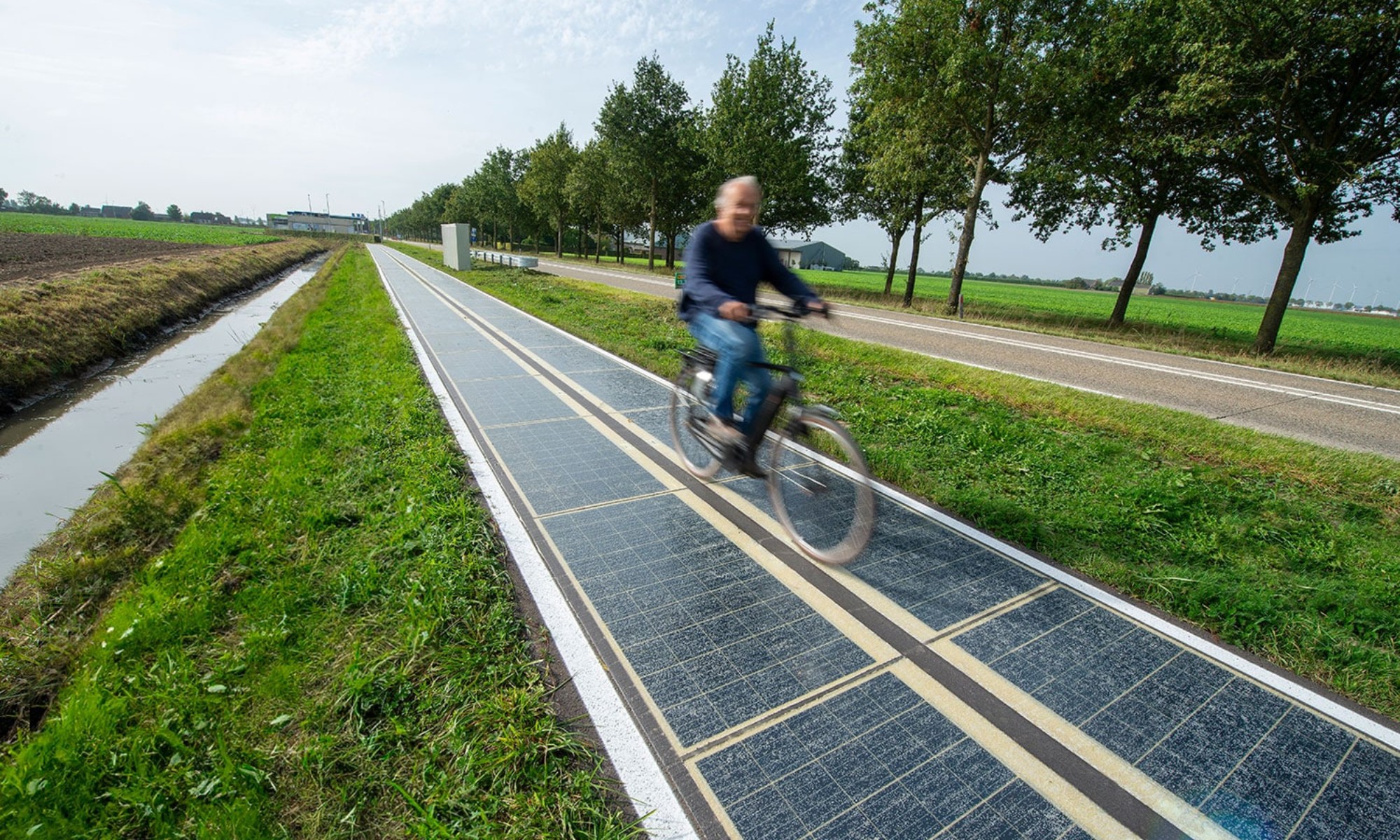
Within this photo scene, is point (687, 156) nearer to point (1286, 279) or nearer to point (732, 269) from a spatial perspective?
point (1286, 279)

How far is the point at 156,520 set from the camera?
4.36m

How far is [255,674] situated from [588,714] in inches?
58.6

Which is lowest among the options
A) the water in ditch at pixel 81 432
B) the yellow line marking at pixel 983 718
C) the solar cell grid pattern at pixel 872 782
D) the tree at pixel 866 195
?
the water in ditch at pixel 81 432

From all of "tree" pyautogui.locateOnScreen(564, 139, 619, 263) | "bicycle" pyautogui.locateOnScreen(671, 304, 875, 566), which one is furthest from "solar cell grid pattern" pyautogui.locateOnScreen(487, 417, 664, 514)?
"tree" pyautogui.locateOnScreen(564, 139, 619, 263)

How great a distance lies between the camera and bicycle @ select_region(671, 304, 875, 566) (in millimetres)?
3330

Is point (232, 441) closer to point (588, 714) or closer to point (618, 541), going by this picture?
point (618, 541)

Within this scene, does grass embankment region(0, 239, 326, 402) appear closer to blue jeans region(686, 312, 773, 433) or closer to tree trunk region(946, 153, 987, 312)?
blue jeans region(686, 312, 773, 433)

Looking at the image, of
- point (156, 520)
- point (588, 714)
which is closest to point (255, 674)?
point (588, 714)

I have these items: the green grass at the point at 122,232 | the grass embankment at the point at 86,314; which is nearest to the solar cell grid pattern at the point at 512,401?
the grass embankment at the point at 86,314

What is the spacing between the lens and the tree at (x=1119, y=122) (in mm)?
14859

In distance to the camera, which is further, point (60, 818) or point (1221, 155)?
point (1221, 155)

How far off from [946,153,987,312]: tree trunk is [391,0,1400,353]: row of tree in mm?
65

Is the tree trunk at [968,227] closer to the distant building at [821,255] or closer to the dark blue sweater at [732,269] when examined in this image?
the dark blue sweater at [732,269]

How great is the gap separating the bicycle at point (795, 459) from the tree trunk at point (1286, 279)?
1520 centimetres
